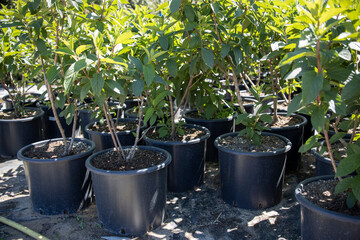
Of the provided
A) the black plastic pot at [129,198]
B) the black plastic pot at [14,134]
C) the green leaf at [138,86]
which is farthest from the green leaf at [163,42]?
the black plastic pot at [14,134]

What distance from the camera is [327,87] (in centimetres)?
140

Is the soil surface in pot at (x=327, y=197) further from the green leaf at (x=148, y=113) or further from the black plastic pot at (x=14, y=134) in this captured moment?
the black plastic pot at (x=14, y=134)

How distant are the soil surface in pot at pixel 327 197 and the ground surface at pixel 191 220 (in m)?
0.45

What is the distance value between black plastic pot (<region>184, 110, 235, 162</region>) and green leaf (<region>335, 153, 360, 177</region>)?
1962 mm

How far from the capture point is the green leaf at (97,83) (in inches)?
68.1

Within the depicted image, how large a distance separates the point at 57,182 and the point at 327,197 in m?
1.84

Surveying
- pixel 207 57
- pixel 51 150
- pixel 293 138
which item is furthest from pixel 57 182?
pixel 293 138

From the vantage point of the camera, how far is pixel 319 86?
4.13 ft

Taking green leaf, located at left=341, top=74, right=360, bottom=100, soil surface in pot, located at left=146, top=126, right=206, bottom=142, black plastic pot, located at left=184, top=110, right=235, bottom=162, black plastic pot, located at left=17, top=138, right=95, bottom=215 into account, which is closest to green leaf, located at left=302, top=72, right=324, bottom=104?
green leaf, located at left=341, top=74, right=360, bottom=100

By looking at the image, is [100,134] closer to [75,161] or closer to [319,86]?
[75,161]

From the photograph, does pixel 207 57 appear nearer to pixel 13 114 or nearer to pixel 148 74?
pixel 148 74

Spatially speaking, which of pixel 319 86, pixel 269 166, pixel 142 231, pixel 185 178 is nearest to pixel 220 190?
pixel 185 178

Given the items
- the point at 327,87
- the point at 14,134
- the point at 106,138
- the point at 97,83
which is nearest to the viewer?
the point at 327,87

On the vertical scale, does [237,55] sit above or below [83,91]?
above
